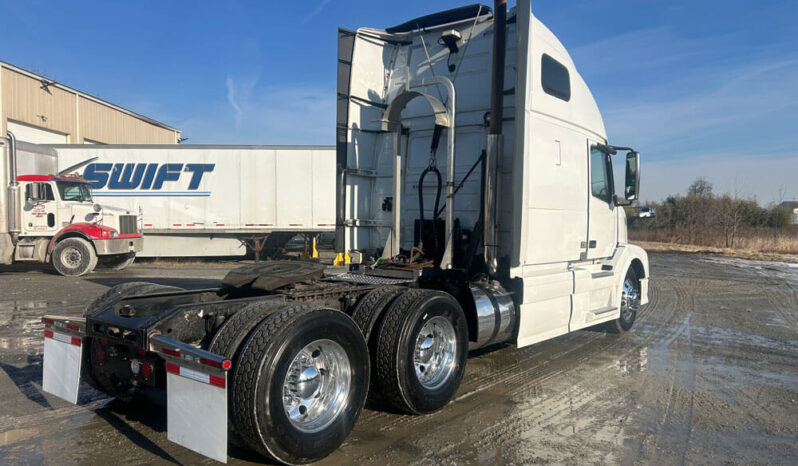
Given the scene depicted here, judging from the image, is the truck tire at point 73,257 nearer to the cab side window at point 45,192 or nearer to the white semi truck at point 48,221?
the white semi truck at point 48,221

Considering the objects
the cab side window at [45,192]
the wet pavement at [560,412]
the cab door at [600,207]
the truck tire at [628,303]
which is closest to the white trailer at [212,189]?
the cab side window at [45,192]

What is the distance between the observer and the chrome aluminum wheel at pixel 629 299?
25.7ft

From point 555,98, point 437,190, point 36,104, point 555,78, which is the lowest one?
point 437,190

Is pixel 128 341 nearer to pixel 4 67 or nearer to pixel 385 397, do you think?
pixel 385 397

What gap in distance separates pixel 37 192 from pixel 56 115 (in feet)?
45.2

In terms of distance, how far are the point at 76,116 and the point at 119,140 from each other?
140 inches

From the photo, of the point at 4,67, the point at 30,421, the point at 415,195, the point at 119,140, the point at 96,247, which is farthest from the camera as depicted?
the point at 119,140

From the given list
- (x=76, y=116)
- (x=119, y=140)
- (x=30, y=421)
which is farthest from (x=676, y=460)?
(x=119, y=140)

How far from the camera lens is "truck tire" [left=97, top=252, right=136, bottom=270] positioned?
1602 cm

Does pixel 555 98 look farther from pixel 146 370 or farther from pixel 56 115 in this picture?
pixel 56 115

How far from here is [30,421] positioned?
166 inches

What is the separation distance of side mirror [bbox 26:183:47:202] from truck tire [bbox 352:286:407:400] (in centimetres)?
1346

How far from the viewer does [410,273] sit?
548cm

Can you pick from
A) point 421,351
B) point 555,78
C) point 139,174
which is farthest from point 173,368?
point 139,174
